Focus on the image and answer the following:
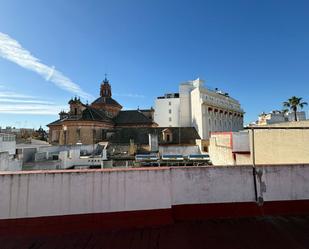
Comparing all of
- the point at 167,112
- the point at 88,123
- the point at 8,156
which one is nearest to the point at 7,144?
the point at 8,156

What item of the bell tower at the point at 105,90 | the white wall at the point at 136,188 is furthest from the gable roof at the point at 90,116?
the white wall at the point at 136,188

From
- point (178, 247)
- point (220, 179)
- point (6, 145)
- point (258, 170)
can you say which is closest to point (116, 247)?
point (178, 247)

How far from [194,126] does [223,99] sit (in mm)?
11415

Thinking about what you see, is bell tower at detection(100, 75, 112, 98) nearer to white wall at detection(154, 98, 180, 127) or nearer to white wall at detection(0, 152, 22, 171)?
white wall at detection(154, 98, 180, 127)

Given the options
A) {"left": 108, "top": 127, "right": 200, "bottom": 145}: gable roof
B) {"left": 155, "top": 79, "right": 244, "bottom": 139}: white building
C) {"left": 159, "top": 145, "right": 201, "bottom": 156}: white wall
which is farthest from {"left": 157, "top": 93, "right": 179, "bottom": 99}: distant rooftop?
{"left": 159, "top": 145, "right": 201, "bottom": 156}: white wall

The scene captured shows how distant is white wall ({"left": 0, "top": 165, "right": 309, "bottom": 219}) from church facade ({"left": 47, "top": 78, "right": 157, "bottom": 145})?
1253 inches

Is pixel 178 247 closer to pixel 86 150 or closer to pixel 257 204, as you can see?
pixel 257 204

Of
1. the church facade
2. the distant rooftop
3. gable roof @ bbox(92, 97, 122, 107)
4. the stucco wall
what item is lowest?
the stucco wall

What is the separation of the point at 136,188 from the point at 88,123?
3301cm

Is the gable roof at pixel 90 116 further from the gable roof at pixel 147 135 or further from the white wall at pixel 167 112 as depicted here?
the white wall at pixel 167 112

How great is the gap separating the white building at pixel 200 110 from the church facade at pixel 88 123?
303 inches

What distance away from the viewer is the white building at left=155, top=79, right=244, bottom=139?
36594 millimetres

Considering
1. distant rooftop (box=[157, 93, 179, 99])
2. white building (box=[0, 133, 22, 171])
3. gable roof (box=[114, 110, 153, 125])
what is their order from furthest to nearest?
distant rooftop (box=[157, 93, 179, 99])
gable roof (box=[114, 110, 153, 125])
white building (box=[0, 133, 22, 171])

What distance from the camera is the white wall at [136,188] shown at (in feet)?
15.4
